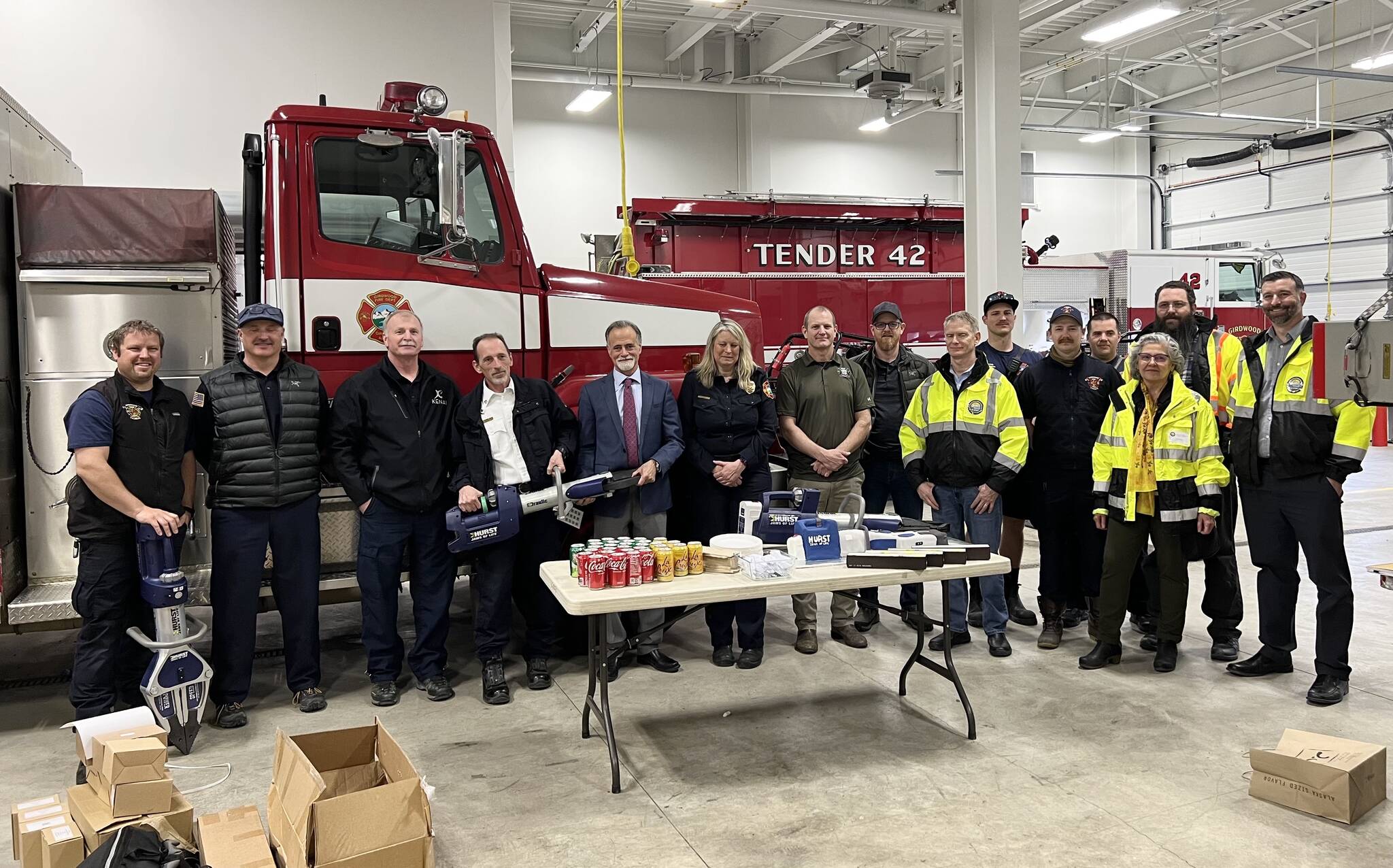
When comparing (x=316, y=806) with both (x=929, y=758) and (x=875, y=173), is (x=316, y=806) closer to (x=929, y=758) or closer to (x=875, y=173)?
(x=929, y=758)

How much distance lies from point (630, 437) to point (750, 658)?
1.36 m

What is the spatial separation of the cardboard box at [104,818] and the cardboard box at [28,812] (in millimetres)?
51

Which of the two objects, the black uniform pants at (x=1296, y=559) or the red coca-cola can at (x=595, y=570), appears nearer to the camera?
the red coca-cola can at (x=595, y=570)

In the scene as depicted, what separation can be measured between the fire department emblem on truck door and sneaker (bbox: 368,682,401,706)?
1.69m

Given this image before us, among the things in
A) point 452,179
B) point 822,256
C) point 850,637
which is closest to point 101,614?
point 452,179

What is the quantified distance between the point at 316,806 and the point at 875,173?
708 inches

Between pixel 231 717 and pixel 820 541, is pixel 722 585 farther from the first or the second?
pixel 231 717

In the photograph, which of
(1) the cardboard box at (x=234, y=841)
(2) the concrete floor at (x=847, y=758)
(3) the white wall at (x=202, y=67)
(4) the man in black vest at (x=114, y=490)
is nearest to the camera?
(1) the cardboard box at (x=234, y=841)

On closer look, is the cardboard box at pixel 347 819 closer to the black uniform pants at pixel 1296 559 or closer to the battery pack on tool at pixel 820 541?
the battery pack on tool at pixel 820 541

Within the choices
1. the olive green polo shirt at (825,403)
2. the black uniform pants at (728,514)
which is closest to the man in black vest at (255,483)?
the black uniform pants at (728,514)

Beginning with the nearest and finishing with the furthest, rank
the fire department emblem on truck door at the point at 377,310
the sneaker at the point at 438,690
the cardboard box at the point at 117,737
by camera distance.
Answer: the cardboard box at the point at 117,737
the sneaker at the point at 438,690
the fire department emblem on truck door at the point at 377,310

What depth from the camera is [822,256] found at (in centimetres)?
1120

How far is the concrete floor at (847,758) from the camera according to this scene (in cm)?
336

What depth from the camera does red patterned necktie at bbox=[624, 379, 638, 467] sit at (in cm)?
508
